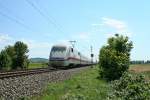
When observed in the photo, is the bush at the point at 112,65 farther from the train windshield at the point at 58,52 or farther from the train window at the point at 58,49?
the train window at the point at 58,49

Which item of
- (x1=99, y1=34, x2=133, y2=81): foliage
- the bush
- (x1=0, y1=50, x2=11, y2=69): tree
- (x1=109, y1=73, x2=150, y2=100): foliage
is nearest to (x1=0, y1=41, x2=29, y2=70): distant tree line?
(x1=0, y1=50, x2=11, y2=69): tree

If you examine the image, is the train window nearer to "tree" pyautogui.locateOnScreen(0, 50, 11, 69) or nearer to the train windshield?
the train windshield

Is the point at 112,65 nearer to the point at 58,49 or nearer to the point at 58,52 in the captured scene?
the point at 58,52

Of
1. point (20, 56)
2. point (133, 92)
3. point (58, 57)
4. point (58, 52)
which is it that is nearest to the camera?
point (133, 92)

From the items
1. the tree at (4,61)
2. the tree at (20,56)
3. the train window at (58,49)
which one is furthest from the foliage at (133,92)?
the tree at (20,56)

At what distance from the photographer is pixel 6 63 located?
6838cm

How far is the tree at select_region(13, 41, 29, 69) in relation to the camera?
257 ft

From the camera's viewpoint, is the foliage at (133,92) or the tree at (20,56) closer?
the foliage at (133,92)

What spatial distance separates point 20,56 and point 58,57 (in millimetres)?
31011

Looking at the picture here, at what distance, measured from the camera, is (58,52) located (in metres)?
51.3

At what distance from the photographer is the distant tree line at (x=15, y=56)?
68625mm

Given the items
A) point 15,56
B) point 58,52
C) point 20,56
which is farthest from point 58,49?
point 15,56

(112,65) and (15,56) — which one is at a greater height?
(15,56)

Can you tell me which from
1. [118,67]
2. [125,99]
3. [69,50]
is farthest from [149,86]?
[69,50]
